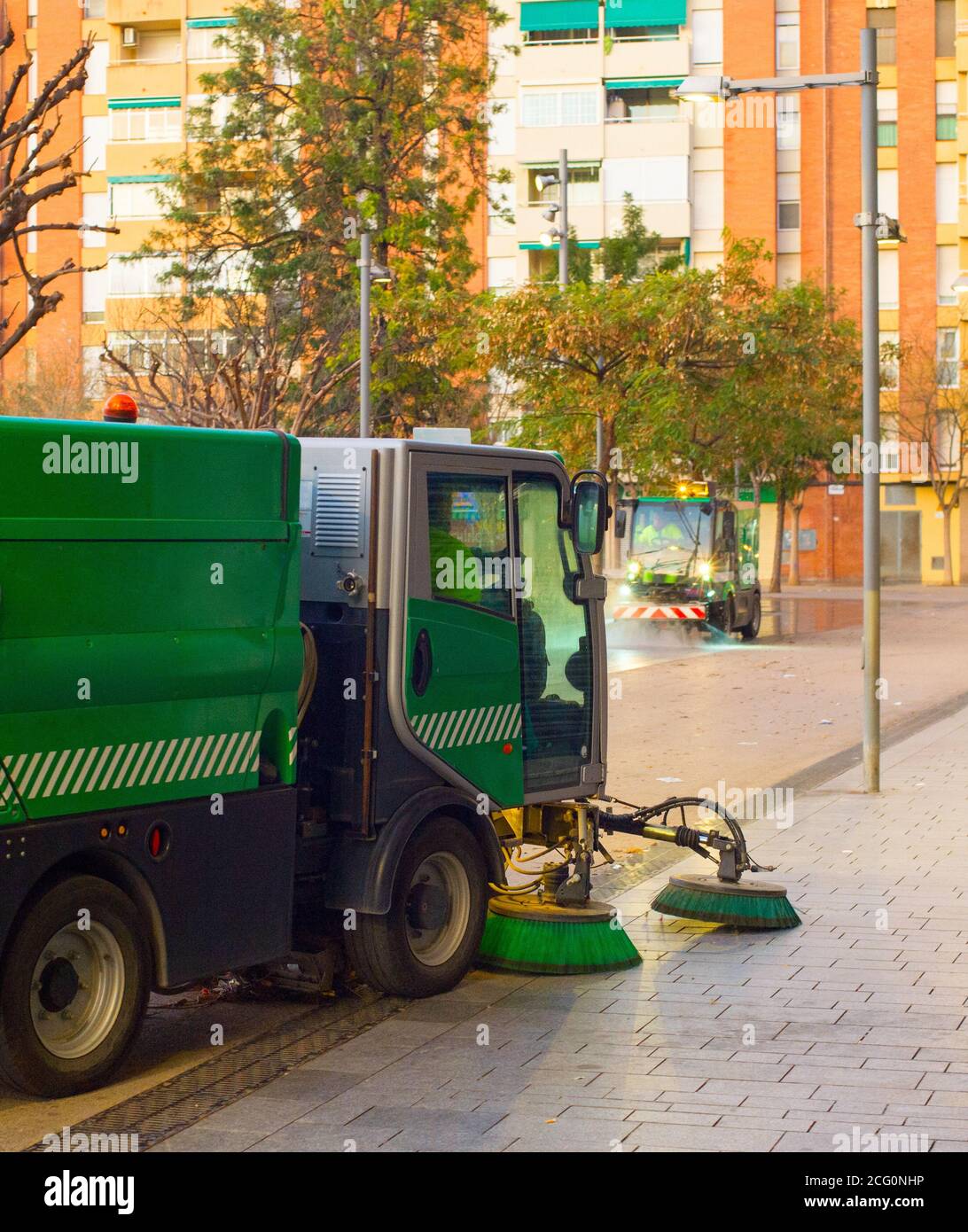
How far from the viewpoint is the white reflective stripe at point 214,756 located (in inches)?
238

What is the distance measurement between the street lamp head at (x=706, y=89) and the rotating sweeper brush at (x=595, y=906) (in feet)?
20.9

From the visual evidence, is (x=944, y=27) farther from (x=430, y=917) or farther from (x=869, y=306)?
(x=430, y=917)

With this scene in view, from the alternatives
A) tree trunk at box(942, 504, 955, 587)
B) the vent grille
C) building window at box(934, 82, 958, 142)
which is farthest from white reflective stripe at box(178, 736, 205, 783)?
building window at box(934, 82, 958, 142)

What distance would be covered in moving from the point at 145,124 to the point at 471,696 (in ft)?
198

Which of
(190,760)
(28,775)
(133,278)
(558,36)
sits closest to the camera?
(28,775)

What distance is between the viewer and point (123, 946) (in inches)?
226

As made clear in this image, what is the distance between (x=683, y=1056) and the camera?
6113 millimetres

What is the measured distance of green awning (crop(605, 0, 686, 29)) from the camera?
64.8 meters

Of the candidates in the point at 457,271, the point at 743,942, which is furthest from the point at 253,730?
the point at 457,271

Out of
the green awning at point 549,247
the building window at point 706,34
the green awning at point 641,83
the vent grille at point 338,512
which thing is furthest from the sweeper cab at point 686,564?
the building window at point 706,34

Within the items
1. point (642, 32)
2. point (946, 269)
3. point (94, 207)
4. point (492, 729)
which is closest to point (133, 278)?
point (94, 207)

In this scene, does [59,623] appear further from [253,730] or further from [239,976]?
[239,976]

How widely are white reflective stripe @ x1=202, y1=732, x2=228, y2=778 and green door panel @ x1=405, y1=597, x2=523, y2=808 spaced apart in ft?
3.07
